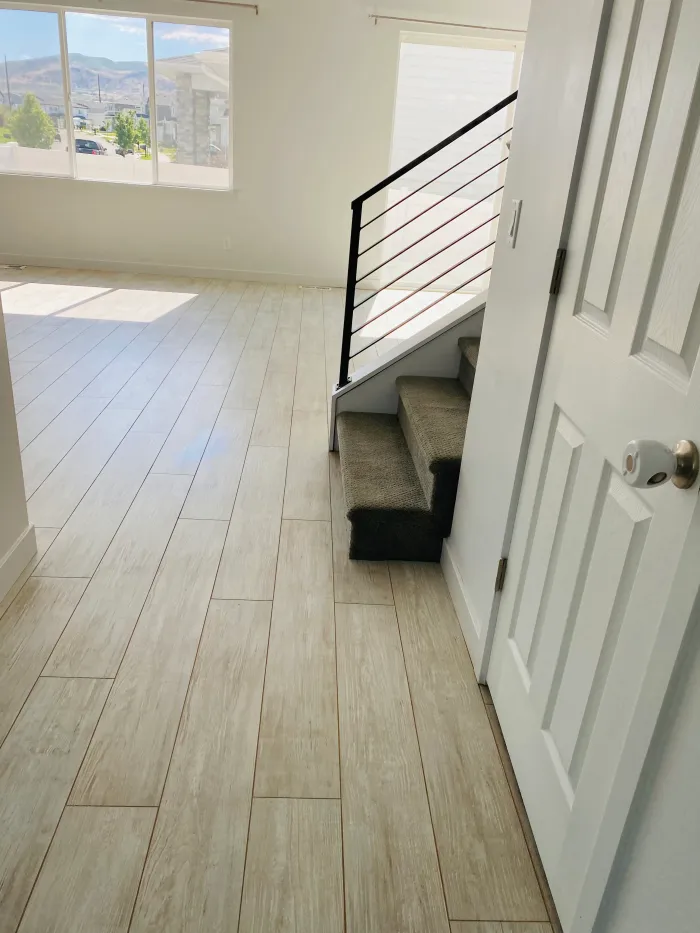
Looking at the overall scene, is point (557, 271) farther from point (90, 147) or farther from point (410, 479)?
point (90, 147)

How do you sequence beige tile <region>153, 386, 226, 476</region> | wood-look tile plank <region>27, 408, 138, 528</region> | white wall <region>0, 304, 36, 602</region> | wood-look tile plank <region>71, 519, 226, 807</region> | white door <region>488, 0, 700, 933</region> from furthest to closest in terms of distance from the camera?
beige tile <region>153, 386, 226, 476</region>, wood-look tile plank <region>27, 408, 138, 528</region>, white wall <region>0, 304, 36, 602</region>, wood-look tile plank <region>71, 519, 226, 807</region>, white door <region>488, 0, 700, 933</region>

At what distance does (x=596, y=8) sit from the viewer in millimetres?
1250

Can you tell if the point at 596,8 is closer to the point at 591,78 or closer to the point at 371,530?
the point at 591,78

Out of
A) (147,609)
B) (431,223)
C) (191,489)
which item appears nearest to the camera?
(147,609)

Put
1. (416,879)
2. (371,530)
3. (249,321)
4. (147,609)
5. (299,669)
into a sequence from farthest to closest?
(249,321)
(371,530)
(147,609)
(299,669)
(416,879)

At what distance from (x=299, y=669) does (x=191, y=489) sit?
1107 mm

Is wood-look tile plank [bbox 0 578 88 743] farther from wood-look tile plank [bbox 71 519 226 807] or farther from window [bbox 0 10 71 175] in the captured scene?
window [bbox 0 10 71 175]

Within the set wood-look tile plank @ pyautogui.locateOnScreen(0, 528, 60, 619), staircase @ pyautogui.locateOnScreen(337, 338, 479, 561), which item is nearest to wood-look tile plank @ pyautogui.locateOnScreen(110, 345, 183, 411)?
wood-look tile plank @ pyautogui.locateOnScreen(0, 528, 60, 619)

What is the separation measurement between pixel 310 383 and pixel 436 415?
1.59 m

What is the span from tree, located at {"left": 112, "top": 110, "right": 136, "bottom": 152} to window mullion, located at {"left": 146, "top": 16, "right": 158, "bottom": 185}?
6.7 inches

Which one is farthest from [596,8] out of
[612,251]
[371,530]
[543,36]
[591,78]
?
[371,530]

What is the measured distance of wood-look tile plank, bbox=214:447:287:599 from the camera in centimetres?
216

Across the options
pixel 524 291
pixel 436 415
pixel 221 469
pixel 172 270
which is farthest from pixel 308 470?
pixel 172 270

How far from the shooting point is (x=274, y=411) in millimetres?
3570
